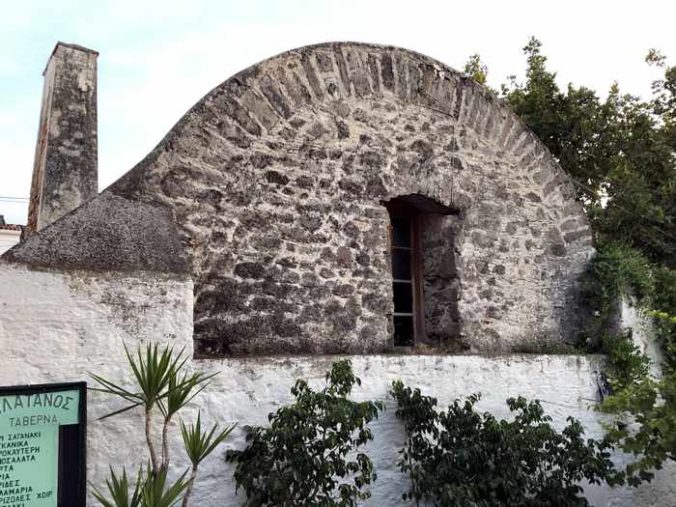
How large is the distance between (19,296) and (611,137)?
30.5 ft

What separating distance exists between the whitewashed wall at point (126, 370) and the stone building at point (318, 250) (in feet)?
0.04

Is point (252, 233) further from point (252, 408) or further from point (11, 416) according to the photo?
point (11, 416)

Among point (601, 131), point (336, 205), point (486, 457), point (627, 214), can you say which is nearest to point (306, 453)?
point (486, 457)

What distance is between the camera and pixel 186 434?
353 cm

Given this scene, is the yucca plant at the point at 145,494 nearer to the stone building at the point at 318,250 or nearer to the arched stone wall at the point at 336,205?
the stone building at the point at 318,250

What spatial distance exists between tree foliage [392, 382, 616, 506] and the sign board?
2.26 meters

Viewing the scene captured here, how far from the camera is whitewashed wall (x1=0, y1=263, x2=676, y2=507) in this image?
11.4 ft

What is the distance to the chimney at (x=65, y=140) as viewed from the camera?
6988 millimetres

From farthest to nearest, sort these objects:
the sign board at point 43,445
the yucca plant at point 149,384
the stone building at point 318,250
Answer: the stone building at point 318,250
the yucca plant at point 149,384
the sign board at point 43,445

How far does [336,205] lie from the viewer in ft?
17.3

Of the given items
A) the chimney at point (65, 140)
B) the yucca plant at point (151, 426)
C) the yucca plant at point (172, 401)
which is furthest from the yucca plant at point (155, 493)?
the chimney at point (65, 140)

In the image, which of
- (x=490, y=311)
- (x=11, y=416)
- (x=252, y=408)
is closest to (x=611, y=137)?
(x=490, y=311)

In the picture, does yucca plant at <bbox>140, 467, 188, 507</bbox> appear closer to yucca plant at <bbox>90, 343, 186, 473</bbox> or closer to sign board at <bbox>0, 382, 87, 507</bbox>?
yucca plant at <bbox>90, 343, 186, 473</bbox>

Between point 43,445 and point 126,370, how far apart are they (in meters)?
0.64
